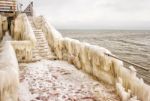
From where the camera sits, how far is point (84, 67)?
40.6ft

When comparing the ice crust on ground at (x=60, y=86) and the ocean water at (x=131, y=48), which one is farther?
the ocean water at (x=131, y=48)

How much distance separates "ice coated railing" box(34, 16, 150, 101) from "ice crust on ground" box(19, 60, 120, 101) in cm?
38

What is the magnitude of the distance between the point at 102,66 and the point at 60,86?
2.08m

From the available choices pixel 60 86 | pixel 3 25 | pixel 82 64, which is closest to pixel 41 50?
pixel 82 64

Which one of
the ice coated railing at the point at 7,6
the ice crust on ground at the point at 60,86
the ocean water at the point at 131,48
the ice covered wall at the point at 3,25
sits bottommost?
the ocean water at the point at 131,48

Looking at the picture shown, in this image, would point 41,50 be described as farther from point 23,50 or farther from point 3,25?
point 3,25

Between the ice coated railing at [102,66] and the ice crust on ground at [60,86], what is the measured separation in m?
0.38

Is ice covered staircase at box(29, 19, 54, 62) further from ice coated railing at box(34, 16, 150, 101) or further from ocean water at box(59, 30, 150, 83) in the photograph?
ocean water at box(59, 30, 150, 83)

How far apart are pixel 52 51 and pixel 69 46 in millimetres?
2838

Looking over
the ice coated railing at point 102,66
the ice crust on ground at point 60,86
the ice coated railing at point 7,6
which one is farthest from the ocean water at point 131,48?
the ice coated railing at point 7,6

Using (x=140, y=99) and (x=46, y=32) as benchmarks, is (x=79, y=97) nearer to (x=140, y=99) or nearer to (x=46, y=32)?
(x=140, y=99)

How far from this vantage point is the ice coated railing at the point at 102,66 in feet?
26.6

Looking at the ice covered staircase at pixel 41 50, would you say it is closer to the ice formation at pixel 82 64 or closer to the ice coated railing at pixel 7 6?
the ice formation at pixel 82 64

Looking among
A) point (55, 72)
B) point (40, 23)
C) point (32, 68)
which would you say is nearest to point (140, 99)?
point (55, 72)
